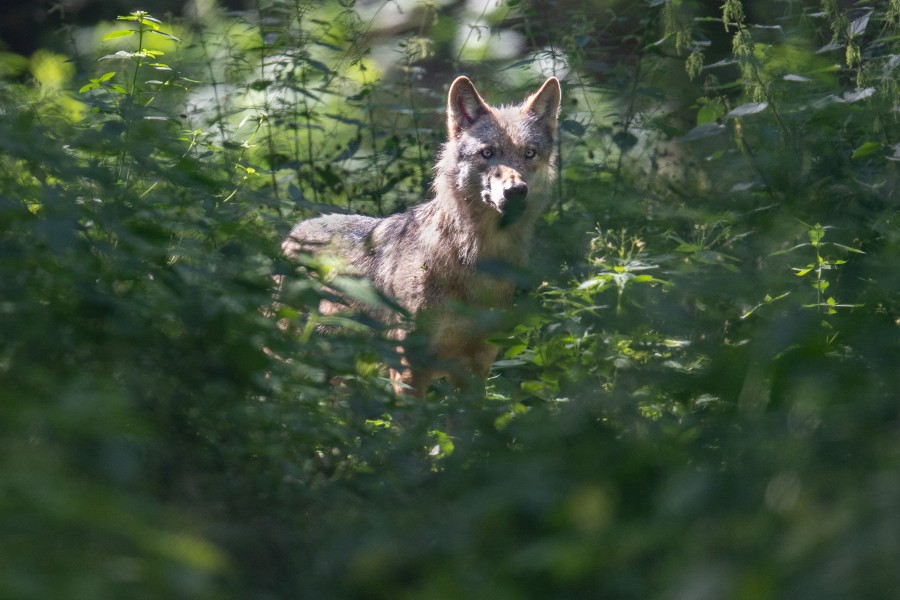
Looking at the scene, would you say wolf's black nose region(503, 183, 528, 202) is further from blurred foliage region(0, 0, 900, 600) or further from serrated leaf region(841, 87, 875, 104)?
serrated leaf region(841, 87, 875, 104)

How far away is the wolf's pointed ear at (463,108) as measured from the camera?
6.84 meters

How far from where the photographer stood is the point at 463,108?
6898 mm

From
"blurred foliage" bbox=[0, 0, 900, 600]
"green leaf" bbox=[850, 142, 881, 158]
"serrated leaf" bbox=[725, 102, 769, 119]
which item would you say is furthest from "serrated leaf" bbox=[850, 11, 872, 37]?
"blurred foliage" bbox=[0, 0, 900, 600]

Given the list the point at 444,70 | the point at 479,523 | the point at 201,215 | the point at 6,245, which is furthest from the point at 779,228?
the point at 444,70

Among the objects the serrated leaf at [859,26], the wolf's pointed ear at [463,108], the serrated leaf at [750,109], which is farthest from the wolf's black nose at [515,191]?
the serrated leaf at [859,26]

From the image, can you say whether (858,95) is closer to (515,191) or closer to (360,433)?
(515,191)

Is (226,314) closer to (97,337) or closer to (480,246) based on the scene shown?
(97,337)

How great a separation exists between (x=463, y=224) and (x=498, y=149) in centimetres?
52

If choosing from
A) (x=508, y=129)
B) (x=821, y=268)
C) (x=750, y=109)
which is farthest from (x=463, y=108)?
(x=821, y=268)

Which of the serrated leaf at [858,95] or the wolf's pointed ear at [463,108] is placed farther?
the wolf's pointed ear at [463,108]

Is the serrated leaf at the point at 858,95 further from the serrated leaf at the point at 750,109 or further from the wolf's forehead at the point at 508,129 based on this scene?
the wolf's forehead at the point at 508,129

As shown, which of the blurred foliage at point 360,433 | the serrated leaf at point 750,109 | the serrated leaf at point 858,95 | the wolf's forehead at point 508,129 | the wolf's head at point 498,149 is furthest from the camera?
the wolf's forehead at point 508,129

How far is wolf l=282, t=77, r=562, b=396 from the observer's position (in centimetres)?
614

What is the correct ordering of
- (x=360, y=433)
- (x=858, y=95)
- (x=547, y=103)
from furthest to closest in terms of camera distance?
(x=547, y=103)
(x=858, y=95)
(x=360, y=433)
